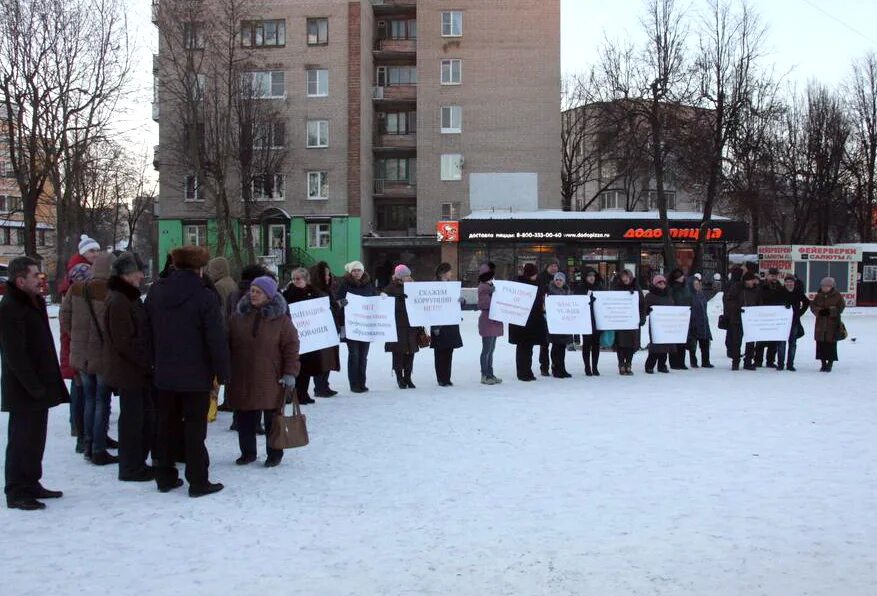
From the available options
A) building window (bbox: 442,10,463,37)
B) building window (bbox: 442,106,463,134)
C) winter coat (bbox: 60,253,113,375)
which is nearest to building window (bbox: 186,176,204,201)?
building window (bbox: 442,106,463,134)

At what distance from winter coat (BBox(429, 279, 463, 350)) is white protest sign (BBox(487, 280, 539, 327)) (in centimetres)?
68

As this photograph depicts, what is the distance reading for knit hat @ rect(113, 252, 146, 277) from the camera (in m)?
7.02

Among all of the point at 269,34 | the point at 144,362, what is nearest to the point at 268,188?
the point at 269,34

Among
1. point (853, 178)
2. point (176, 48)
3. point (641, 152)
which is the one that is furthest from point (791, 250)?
point (176, 48)

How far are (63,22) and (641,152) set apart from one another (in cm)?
2312

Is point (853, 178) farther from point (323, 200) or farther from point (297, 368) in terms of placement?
point (297, 368)

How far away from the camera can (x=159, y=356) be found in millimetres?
6602

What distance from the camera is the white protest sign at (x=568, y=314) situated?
46.2 feet

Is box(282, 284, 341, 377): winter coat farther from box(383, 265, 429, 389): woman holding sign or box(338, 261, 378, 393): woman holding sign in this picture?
box(383, 265, 429, 389): woman holding sign

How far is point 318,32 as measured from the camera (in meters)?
48.2

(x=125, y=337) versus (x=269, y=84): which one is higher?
(x=269, y=84)

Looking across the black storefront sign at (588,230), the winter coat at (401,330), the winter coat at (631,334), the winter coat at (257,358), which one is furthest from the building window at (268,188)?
the winter coat at (257,358)

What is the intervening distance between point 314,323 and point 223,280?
4.98 feet

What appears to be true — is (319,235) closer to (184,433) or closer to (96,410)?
(96,410)
